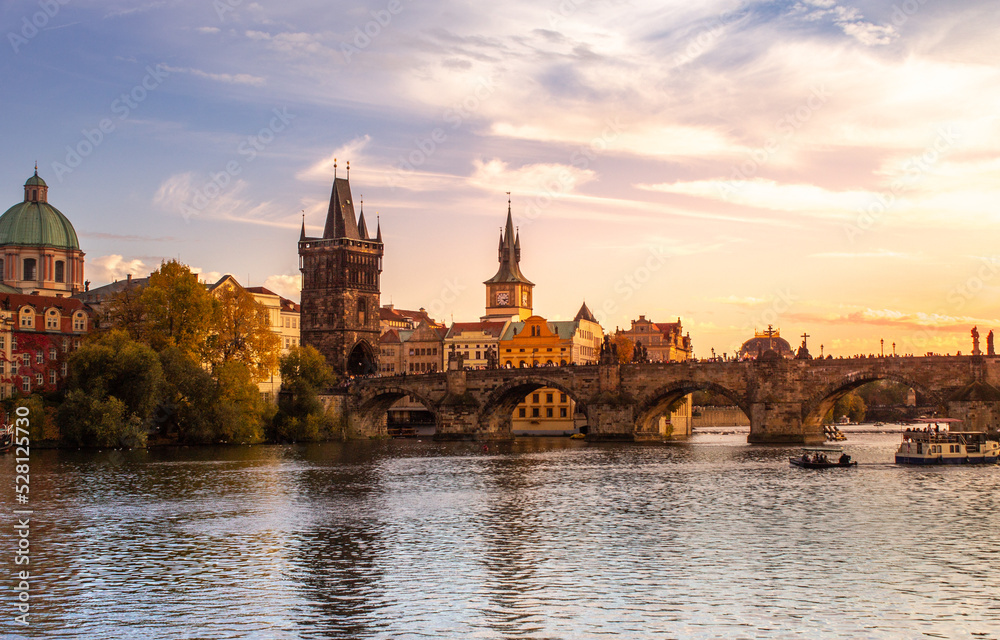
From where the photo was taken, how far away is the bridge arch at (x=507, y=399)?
102625 mm

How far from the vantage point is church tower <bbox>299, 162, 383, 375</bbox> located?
139 meters

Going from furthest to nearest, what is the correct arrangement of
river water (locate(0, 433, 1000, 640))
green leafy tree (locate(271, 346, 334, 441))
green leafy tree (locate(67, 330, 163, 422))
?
green leafy tree (locate(271, 346, 334, 441)), green leafy tree (locate(67, 330, 163, 422)), river water (locate(0, 433, 1000, 640))

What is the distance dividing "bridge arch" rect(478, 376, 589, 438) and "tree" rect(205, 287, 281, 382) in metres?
23.6

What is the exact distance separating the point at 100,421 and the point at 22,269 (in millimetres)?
59891

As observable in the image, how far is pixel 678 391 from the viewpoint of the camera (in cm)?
9738

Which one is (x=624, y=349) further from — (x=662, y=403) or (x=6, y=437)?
(x=6, y=437)

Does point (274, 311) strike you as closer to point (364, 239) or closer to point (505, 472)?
point (364, 239)

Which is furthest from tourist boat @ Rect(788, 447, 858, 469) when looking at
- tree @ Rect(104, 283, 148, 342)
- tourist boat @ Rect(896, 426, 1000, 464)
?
tree @ Rect(104, 283, 148, 342)

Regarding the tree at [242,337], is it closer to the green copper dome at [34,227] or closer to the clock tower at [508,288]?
the green copper dome at [34,227]

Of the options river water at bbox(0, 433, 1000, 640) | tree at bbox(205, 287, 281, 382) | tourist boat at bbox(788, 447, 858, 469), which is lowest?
river water at bbox(0, 433, 1000, 640)

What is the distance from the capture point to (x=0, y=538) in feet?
121

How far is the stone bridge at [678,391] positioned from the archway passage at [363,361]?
23.0 metres

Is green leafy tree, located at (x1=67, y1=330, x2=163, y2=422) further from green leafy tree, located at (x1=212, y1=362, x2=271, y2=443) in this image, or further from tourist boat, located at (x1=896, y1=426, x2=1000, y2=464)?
tourist boat, located at (x1=896, y1=426, x2=1000, y2=464)

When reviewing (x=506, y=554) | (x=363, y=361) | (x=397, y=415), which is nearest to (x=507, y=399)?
(x=397, y=415)
